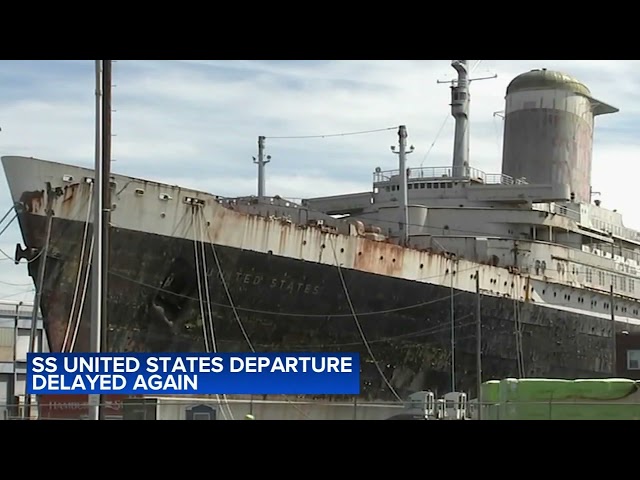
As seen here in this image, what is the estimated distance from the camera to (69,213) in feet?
87.6

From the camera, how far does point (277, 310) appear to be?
3028 centimetres

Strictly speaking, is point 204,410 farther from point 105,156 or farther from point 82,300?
point 82,300

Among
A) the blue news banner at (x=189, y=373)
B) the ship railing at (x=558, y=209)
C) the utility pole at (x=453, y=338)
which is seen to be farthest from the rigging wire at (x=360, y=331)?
the blue news banner at (x=189, y=373)

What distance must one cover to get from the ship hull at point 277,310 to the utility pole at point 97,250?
7436 mm

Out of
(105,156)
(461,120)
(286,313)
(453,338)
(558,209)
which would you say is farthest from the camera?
(461,120)

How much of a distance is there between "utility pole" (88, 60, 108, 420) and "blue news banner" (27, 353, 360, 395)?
1310 mm

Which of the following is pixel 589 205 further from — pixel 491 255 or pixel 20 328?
pixel 20 328

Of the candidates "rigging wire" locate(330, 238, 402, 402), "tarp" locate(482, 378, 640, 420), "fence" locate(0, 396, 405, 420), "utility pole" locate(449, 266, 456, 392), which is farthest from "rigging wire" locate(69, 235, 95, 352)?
"utility pole" locate(449, 266, 456, 392)

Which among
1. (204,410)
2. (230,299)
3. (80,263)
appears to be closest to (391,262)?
(230,299)

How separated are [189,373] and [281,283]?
14.2 m

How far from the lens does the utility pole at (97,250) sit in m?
17.8

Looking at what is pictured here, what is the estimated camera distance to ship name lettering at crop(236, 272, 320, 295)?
2945 centimetres

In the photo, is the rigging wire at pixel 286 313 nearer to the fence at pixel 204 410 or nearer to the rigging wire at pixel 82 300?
the rigging wire at pixel 82 300
